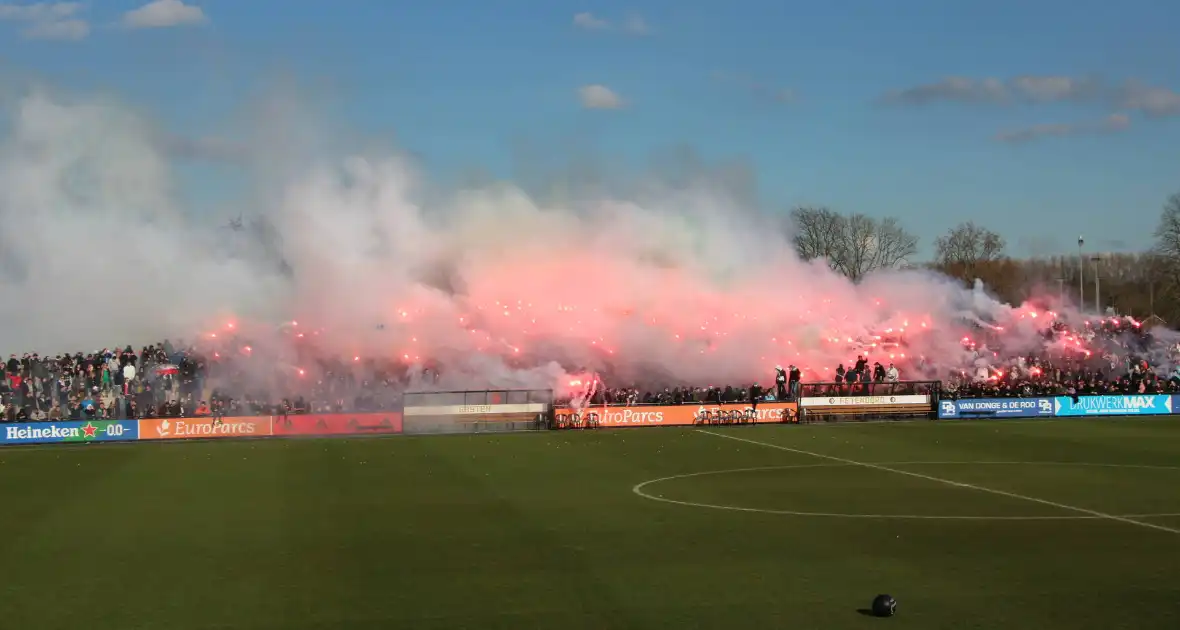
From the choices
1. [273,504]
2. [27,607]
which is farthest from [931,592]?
[273,504]

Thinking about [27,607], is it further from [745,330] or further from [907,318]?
[907,318]

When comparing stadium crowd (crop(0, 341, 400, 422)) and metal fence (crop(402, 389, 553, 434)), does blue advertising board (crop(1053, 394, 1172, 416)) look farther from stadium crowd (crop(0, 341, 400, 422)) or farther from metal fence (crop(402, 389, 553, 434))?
stadium crowd (crop(0, 341, 400, 422))

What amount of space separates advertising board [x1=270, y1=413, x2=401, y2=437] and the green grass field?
31.5ft

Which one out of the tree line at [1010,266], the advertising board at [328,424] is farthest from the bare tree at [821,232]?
the advertising board at [328,424]

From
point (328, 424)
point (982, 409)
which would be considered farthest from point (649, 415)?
Result: point (982, 409)

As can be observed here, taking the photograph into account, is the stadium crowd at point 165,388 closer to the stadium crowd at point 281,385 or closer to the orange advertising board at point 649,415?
the stadium crowd at point 281,385

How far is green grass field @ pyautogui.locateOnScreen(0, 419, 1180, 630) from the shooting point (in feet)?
42.1

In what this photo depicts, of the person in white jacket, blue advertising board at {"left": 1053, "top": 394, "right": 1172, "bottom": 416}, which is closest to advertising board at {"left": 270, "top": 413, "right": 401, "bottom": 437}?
the person in white jacket

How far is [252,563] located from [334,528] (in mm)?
3025

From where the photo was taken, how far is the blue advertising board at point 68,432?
1555 inches

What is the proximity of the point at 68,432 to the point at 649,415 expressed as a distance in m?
21.2

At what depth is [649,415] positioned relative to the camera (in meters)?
44.0

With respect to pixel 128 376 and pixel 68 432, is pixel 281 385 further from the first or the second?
pixel 68 432

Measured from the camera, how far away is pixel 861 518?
63.6 feet
